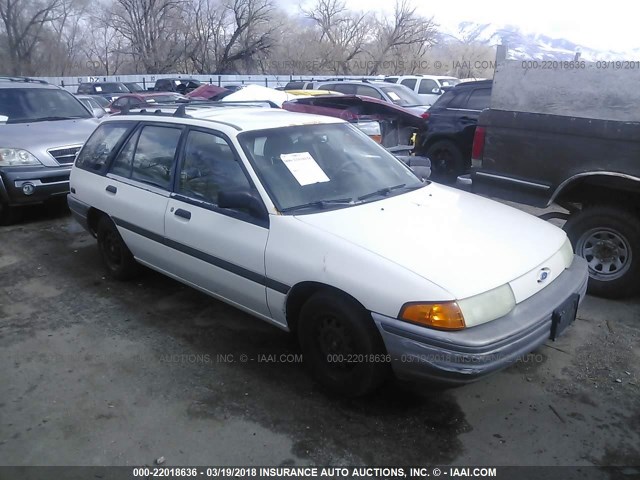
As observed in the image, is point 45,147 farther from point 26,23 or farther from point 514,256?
point 26,23

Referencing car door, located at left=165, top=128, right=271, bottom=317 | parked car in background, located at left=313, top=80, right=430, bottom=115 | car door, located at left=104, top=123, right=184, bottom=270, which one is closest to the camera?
car door, located at left=165, top=128, right=271, bottom=317

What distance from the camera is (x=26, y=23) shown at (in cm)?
4372

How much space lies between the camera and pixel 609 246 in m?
4.45

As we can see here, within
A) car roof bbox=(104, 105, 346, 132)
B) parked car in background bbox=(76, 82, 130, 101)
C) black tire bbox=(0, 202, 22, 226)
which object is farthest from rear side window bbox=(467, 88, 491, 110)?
parked car in background bbox=(76, 82, 130, 101)

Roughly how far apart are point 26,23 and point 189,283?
162 ft

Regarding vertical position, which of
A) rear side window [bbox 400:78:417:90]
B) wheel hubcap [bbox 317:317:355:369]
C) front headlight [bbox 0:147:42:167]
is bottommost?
wheel hubcap [bbox 317:317:355:369]

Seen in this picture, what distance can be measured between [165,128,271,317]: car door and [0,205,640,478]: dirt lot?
0.45 meters

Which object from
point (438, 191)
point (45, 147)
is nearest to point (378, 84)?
point (45, 147)

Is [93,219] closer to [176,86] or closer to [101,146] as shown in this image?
[101,146]

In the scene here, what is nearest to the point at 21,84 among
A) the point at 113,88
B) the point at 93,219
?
the point at 93,219

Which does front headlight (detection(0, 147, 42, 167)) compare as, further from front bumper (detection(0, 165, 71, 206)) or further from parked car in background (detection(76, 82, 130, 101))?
parked car in background (detection(76, 82, 130, 101))

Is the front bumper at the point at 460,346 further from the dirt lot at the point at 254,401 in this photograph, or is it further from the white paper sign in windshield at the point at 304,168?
the white paper sign in windshield at the point at 304,168

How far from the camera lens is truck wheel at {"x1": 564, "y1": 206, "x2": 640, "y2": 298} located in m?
4.27

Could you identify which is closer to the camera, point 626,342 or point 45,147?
point 626,342
